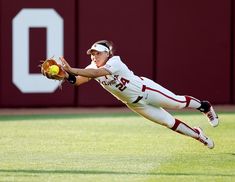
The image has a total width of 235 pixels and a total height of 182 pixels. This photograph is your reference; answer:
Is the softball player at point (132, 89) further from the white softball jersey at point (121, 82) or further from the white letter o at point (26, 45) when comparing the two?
the white letter o at point (26, 45)

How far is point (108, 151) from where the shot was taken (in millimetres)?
10398

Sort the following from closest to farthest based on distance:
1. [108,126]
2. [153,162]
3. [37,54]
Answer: [153,162] < [108,126] < [37,54]

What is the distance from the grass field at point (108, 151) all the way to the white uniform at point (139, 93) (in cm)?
42

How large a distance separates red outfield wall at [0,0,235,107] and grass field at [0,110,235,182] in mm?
1700

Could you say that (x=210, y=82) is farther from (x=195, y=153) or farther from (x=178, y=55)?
(x=195, y=153)

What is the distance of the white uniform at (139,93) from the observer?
10.3 meters

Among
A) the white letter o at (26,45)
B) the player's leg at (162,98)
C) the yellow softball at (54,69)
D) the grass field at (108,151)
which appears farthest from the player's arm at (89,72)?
the white letter o at (26,45)

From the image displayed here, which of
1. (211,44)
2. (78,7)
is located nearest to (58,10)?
(78,7)

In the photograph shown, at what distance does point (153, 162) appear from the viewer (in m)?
9.49

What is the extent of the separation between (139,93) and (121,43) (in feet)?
19.4

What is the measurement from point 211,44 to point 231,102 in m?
1.11

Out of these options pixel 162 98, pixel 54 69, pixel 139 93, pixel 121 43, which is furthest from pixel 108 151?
pixel 121 43

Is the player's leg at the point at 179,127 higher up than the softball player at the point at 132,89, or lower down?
lower down

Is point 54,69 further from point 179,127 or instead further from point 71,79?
point 179,127
